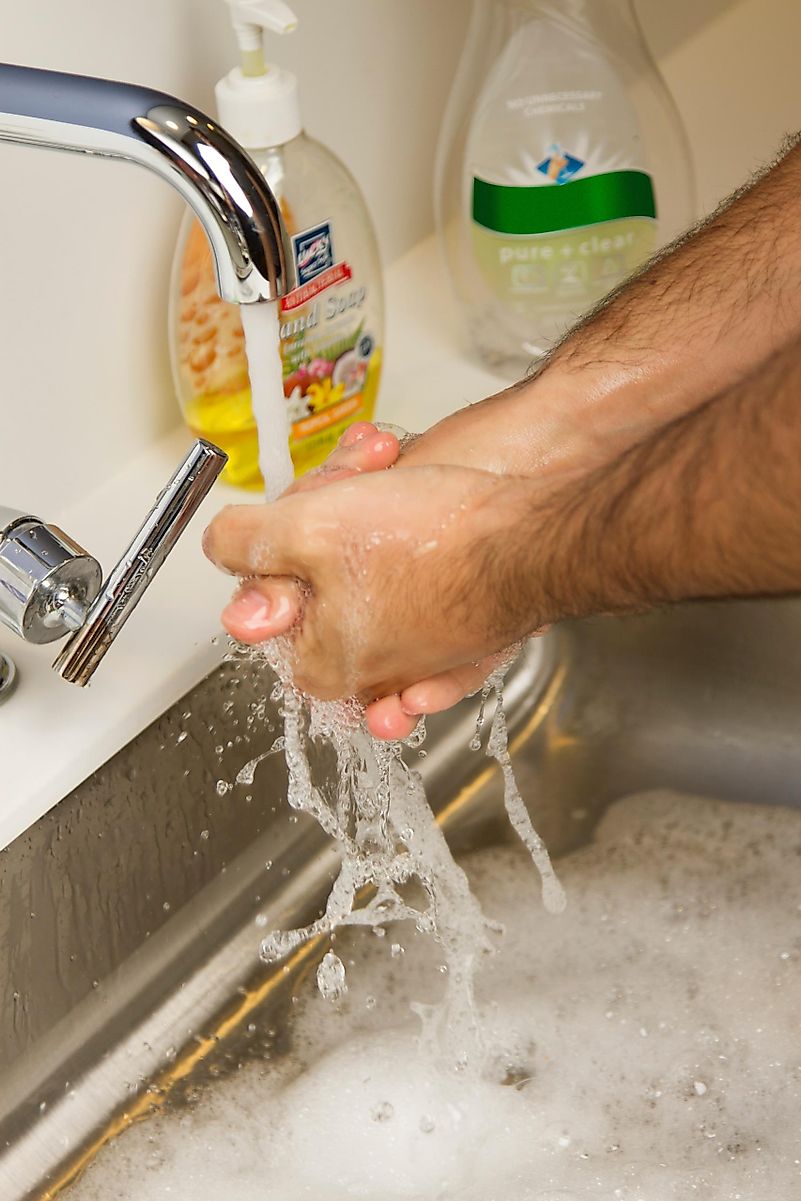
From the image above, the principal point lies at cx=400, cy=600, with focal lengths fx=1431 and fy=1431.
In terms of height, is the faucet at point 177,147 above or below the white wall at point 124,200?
above

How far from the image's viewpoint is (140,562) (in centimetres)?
62

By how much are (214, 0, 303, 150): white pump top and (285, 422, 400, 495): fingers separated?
16cm

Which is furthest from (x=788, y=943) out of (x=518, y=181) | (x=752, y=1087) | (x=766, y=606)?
(x=518, y=181)

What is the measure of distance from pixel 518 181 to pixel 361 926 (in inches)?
17.8

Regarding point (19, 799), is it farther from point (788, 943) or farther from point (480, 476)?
point (788, 943)

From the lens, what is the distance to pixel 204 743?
0.75 m

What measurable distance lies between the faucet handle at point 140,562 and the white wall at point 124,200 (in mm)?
170

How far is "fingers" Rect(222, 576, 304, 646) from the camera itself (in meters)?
0.63

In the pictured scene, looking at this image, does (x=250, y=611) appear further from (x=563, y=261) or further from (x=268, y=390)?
(x=563, y=261)

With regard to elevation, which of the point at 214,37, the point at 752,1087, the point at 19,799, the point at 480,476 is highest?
the point at 214,37

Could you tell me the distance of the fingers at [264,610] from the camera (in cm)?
63

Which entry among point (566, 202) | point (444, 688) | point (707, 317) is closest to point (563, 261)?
point (566, 202)

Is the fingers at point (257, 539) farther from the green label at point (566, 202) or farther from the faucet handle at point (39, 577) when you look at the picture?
the green label at point (566, 202)

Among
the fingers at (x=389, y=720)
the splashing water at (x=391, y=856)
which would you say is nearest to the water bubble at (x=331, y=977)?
the splashing water at (x=391, y=856)
